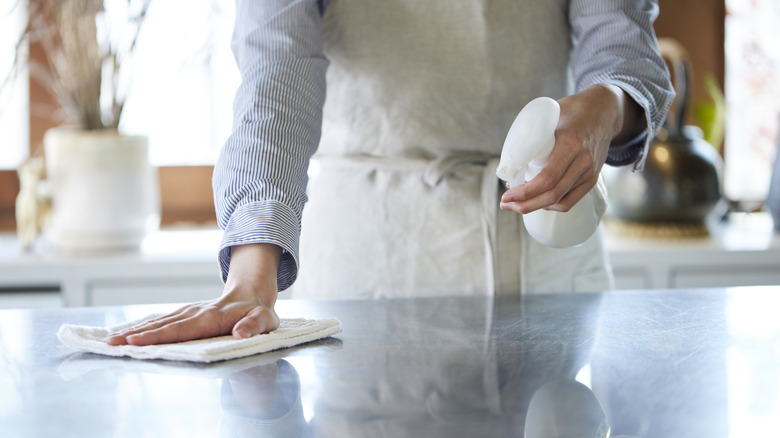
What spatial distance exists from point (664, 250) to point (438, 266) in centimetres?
90

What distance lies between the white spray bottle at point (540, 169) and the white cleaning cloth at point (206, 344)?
0.60 feet

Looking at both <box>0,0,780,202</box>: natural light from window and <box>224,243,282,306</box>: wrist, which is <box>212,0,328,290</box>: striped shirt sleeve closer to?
<box>224,243,282,306</box>: wrist

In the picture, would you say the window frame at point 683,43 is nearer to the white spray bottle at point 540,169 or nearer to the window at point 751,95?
the window at point 751,95

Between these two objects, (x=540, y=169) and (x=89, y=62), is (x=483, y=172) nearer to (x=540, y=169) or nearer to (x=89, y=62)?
(x=540, y=169)

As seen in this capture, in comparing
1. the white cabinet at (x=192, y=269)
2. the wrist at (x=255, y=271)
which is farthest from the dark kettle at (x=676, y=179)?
the wrist at (x=255, y=271)

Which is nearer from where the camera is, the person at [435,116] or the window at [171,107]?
the person at [435,116]

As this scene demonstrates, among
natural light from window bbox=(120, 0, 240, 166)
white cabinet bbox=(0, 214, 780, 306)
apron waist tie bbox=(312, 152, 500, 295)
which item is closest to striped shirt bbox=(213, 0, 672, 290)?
apron waist tie bbox=(312, 152, 500, 295)

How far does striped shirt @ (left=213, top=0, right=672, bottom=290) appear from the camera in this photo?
2.20 feet

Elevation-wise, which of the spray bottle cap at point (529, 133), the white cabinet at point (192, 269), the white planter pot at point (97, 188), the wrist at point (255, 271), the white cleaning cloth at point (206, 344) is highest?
the spray bottle cap at point (529, 133)

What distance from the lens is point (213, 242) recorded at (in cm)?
183

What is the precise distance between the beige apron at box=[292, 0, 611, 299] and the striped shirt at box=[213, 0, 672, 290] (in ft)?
0.20

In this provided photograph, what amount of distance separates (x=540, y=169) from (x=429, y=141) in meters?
0.30

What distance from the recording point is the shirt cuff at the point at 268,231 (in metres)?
0.64

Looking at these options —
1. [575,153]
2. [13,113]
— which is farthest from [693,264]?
[13,113]
